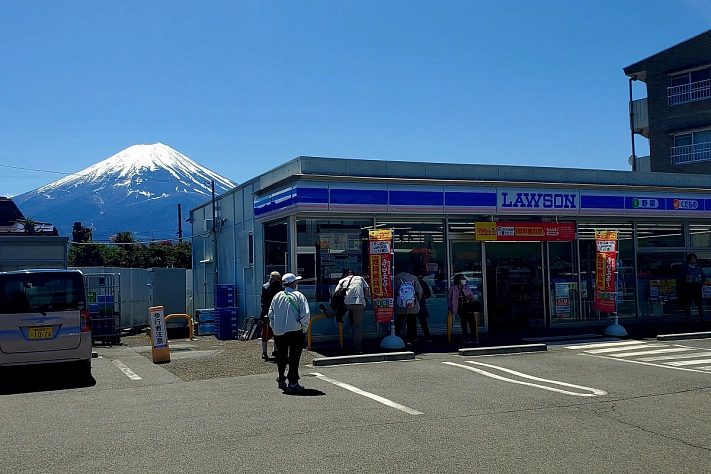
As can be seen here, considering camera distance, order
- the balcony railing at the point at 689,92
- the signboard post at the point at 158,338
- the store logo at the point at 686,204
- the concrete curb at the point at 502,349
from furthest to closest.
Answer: the balcony railing at the point at 689,92 → the store logo at the point at 686,204 → the signboard post at the point at 158,338 → the concrete curb at the point at 502,349

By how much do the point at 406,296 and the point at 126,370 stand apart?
5.76m

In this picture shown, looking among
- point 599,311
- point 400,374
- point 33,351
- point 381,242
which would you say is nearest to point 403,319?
point 381,242

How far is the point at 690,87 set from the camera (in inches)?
1350

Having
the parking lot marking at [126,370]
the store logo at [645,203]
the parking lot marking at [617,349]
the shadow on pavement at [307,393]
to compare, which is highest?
the store logo at [645,203]

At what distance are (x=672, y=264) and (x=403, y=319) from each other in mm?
8875

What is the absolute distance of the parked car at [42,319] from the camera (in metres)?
10.9

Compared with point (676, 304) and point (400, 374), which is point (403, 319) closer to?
point (400, 374)

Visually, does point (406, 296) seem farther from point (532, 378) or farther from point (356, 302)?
point (532, 378)

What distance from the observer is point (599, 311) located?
59.8 ft

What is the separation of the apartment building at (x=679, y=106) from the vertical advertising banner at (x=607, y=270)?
19.5m

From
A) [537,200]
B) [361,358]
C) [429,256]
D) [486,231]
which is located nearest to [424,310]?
[429,256]

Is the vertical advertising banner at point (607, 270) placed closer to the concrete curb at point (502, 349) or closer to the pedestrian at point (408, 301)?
the concrete curb at point (502, 349)

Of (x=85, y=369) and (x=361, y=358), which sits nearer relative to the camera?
(x=85, y=369)

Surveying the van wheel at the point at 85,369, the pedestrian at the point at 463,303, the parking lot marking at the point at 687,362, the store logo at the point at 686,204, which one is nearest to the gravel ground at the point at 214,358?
the van wheel at the point at 85,369
